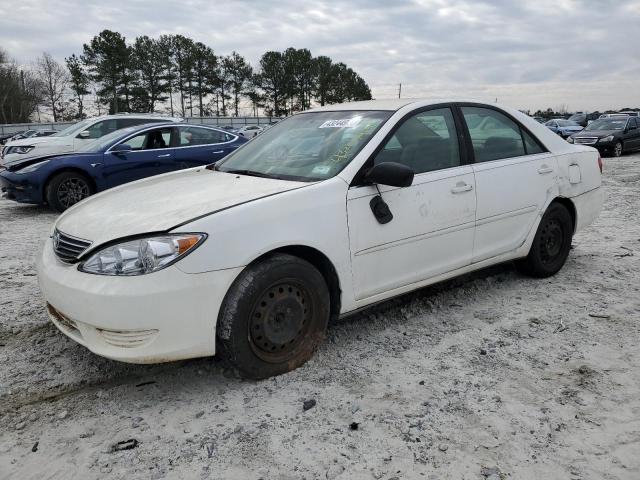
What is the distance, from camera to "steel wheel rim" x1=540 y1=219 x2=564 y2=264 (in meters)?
4.54

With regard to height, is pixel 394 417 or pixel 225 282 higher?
pixel 225 282

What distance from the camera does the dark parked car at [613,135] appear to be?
1823 cm

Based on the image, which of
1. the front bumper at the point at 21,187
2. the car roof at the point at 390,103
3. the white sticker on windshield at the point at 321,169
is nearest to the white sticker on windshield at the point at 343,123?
the car roof at the point at 390,103

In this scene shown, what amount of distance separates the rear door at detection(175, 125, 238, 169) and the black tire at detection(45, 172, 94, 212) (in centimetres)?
150

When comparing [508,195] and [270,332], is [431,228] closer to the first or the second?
[508,195]

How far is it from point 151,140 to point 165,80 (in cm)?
5920

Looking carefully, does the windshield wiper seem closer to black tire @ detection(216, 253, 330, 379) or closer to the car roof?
black tire @ detection(216, 253, 330, 379)

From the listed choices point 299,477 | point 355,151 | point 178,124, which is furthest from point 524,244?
point 178,124

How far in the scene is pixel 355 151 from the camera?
11.0 ft

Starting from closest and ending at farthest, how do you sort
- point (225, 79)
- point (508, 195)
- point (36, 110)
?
point (508, 195), point (36, 110), point (225, 79)

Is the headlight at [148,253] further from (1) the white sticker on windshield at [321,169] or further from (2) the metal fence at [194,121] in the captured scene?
(2) the metal fence at [194,121]

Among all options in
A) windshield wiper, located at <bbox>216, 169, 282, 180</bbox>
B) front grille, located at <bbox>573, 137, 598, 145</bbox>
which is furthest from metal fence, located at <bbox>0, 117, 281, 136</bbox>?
windshield wiper, located at <bbox>216, 169, 282, 180</bbox>

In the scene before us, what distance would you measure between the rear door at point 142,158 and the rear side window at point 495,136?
6075 millimetres

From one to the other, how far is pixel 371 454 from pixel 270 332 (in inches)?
34.5
